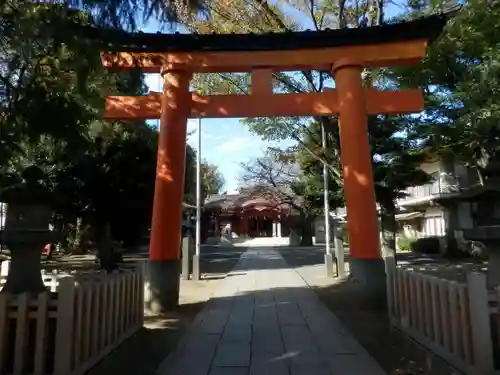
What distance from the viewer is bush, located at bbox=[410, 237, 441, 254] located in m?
24.9

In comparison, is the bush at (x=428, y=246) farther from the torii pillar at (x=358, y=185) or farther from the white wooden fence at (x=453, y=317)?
the white wooden fence at (x=453, y=317)

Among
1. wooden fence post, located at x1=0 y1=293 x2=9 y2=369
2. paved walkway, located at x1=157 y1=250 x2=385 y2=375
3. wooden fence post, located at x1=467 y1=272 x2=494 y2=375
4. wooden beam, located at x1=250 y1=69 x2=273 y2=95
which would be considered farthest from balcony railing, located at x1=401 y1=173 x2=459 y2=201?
wooden fence post, located at x1=0 y1=293 x2=9 y2=369

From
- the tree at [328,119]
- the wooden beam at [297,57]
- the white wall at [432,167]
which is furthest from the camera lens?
the white wall at [432,167]

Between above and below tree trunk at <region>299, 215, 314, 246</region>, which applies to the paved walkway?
below

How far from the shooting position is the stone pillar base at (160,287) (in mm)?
8078

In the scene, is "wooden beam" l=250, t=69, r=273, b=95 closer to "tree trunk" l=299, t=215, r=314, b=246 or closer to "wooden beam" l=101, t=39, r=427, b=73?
"wooden beam" l=101, t=39, r=427, b=73

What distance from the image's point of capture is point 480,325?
12.8 ft

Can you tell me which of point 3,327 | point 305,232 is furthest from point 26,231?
point 305,232

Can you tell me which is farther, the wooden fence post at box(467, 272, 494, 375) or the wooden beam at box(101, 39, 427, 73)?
the wooden beam at box(101, 39, 427, 73)

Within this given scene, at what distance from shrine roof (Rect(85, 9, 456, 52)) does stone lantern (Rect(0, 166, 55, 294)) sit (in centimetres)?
423

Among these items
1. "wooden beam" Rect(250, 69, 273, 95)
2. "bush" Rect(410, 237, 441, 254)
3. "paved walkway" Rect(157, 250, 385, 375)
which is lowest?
"paved walkway" Rect(157, 250, 385, 375)

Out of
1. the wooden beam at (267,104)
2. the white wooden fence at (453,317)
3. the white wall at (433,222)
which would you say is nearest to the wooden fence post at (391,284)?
the white wooden fence at (453,317)

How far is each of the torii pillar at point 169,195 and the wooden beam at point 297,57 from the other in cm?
25

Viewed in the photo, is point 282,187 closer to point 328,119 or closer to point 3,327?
point 328,119
